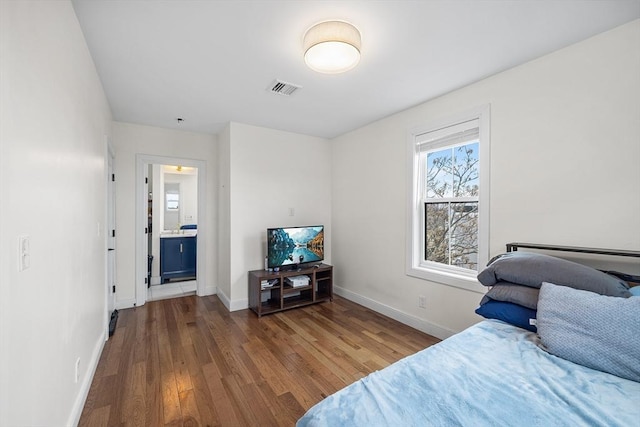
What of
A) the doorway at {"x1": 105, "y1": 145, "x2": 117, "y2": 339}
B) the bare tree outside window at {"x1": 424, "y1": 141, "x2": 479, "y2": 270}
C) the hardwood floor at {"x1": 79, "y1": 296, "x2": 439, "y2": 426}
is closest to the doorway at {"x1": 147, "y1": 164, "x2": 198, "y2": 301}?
the doorway at {"x1": 105, "y1": 145, "x2": 117, "y2": 339}

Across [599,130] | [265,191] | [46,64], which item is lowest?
[265,191]

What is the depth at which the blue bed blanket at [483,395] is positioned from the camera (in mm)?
920

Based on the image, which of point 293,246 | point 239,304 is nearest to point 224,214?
point 293,246

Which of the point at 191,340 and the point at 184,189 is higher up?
the point at 184,189

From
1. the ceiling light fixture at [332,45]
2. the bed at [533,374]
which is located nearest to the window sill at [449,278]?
the bed at [533,374]

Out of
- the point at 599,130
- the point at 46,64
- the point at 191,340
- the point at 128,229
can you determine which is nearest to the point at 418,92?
the point at 599,130

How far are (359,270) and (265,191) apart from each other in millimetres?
1770

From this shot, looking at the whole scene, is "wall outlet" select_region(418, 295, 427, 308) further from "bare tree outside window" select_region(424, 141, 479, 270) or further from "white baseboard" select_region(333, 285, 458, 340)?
"bare tree outside window" select_region(424, 141, 479, 270)

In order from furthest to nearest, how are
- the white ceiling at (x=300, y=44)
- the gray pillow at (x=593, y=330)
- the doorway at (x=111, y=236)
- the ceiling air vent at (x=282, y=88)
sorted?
the doorway at (x=111, y=236)
the ceiling air vent at (x=282, y=88)
the white ceiling at (x=300, y=44)
the gray pillow at (x=593, y=330)

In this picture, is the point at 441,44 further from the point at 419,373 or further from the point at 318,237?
the point at 318,237

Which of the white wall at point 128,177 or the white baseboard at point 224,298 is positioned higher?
the white wall at point 128,177

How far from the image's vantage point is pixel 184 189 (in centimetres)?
632

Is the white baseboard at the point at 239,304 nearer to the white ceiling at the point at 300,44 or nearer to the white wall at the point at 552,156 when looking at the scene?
the white wall at the point at 552,156

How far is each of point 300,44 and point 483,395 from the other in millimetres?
2270
